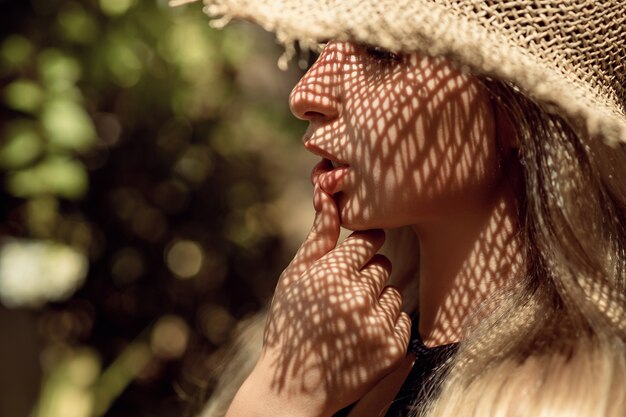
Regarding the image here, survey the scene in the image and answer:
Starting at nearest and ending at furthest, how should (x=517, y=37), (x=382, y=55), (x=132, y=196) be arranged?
(x=517, y=37)
(x=382, y=55)
(x=132, y=196)

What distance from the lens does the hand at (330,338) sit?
0.93m

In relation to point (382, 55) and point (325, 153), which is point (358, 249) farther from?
point (382, 55)

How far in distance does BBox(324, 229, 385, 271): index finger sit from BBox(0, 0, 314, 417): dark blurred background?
4.18 feet

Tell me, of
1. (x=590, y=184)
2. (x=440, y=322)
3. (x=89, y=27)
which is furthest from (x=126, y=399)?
(x=590, y=184)

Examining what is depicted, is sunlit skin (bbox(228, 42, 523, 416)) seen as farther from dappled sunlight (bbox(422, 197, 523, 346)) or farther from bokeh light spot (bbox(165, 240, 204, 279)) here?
bokeh light spot (bbox(165, 240, 204, 279))

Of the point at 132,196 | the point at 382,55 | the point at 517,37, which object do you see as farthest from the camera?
the point at 132,196

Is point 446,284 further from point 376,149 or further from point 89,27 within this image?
point 89,27

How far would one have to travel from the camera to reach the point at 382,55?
0.97 meters

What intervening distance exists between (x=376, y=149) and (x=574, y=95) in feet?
0.73

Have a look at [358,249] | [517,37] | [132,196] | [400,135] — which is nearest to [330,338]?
[358,249]

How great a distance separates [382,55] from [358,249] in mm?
226

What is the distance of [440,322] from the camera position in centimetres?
106

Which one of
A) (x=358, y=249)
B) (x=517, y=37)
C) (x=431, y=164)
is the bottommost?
(x=358, y=249)

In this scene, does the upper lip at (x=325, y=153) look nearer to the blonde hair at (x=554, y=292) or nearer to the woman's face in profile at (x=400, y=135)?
the woman's face in profile at (x=400, y=135)
